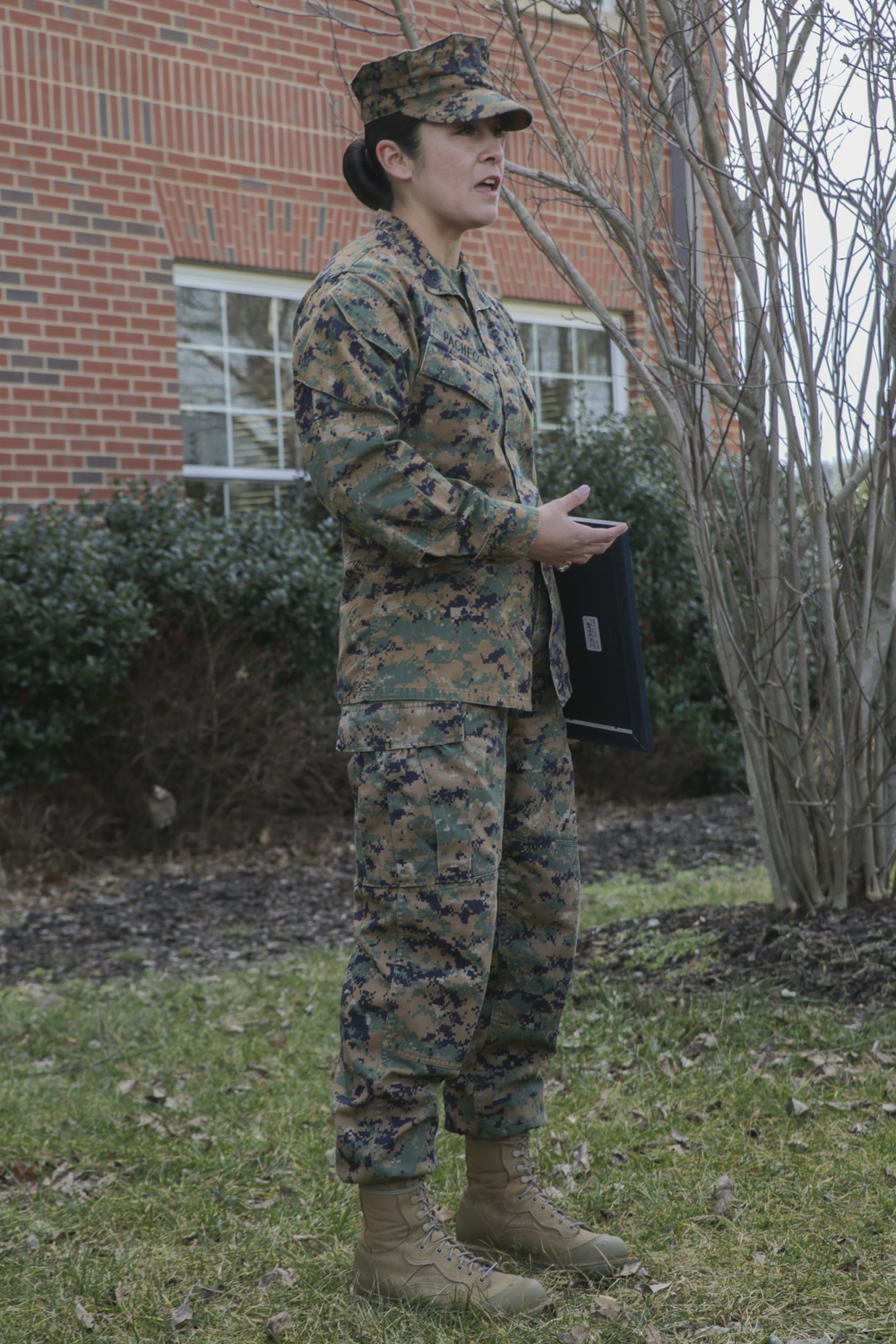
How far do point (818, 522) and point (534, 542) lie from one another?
1927mm

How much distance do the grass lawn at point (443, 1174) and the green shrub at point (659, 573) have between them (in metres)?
4.74

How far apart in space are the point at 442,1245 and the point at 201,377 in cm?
669

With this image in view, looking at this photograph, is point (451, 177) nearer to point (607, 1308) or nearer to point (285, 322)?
point (607, 1308)

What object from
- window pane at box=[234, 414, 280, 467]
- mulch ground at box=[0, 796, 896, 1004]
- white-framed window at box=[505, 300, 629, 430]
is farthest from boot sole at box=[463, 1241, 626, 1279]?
white-framed window at box=[505, 300, 629, 430]

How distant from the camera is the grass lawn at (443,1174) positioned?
2578 mm

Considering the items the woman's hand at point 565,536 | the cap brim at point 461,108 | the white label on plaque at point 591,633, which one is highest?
the cap brim at point 461,108

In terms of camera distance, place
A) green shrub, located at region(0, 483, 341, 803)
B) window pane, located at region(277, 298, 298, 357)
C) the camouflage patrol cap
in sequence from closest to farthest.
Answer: the camouflage patrol cap, green shrub, located at region(0, 483, 341, 803), window pane, located at region(277, 298, 298, 357)

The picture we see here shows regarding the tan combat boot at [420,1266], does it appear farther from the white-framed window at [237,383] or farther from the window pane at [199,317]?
the window pane at [199,317]

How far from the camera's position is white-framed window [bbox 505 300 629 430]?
9.84m

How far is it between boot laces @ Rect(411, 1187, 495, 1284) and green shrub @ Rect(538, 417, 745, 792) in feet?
21.5

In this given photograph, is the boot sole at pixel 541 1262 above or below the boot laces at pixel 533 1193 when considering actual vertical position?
below

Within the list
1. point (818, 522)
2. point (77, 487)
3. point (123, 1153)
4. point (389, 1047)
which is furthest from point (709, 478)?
point (77, 487)

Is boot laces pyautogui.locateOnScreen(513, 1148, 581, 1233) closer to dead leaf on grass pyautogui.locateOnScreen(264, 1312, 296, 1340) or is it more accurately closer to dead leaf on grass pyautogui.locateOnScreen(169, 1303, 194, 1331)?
dead leaf on grass pyautogui.locateOnScreen(264, 1312, 296, 1340)

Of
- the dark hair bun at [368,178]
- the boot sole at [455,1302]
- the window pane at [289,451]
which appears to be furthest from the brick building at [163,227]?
the boot sole at [455,1302]
